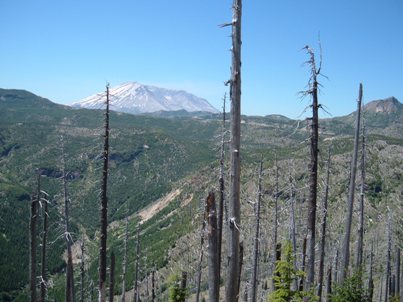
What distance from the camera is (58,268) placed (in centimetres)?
13038

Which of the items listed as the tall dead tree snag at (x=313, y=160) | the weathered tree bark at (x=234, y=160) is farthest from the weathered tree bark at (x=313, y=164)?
the weathered tree bark at (x=234, y=160)

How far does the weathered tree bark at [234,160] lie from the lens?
954 centimetres

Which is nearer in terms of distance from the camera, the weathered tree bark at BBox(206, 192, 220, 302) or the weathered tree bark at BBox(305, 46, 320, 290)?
the weathered tree bark at BBox(206, 192, 220, 302)

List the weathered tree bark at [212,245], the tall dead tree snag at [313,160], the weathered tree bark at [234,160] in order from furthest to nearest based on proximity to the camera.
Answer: the tall dead tree snag at [313,160]
the weathered tree bark at [212,245]
the weathered tree bark at [234,160]

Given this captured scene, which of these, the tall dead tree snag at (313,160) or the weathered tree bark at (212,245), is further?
the tall dead tree snag at (313,160)

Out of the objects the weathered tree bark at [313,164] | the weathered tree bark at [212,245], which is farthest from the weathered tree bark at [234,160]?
the weathered tree bark at [313,164]

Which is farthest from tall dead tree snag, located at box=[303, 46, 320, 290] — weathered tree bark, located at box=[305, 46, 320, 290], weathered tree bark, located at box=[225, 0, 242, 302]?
weathered tree bark, located at box=[225, 0, 242, 302]

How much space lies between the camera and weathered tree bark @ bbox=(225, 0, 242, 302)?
954 cm

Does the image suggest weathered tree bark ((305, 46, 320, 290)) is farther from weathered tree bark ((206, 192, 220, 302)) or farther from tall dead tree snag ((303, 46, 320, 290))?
weathered tree bark ((206, 192, 220, 302))

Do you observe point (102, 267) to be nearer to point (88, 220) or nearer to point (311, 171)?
point (311, 171)

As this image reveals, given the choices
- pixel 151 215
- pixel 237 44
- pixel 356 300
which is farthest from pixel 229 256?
pixel 151 215

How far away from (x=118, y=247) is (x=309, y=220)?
130131 millimetres

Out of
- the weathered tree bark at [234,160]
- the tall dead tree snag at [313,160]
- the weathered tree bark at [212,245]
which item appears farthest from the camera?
the tall dead tree snag at [313,160]

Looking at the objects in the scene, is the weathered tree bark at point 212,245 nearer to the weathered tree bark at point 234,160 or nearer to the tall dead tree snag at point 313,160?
the weathered tree bark at point 234,160
